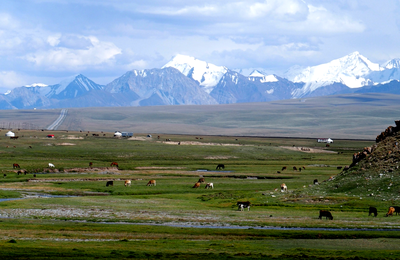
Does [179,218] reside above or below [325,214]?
below

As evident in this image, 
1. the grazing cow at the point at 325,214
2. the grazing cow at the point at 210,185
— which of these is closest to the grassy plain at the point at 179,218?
the grazing cow at the point at 325,214

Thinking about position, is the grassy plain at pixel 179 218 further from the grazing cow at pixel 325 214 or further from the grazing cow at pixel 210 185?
the grazing cow at pixel 210 185

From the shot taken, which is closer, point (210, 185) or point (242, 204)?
point (242, 204)

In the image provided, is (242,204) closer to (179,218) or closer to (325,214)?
(179,218)

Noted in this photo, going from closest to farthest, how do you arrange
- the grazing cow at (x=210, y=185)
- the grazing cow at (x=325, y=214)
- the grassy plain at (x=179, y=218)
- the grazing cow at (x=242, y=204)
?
the grassy plain at (x=179, y=218), the grazing cow at (x=325, y=214), the grazing cow at (x=242, y=204), the grazing cow at (x=210, y=185)

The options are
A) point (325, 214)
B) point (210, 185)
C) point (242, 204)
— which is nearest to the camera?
point (325, 214)

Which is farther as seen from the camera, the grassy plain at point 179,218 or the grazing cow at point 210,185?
the grazing cow at point 210,185

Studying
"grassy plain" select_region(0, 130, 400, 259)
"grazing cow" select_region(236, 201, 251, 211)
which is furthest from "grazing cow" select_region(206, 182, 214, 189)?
"grazing cow" select_region(236, 201, 251, 211)

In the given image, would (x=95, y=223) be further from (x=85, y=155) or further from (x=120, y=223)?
(x=85, y=155)

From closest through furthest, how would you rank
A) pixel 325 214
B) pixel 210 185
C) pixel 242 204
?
pixel 325 214 < pixel 242 204 < pixel 210 185

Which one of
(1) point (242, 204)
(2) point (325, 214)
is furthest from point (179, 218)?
(2) point (325, 214)

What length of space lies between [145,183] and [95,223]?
103 feet

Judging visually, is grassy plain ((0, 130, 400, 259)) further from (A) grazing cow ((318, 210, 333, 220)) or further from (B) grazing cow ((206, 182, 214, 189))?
(B) grazing cow ((206, 182, 214, 189))

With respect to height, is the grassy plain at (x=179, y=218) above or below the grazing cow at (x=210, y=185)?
below
